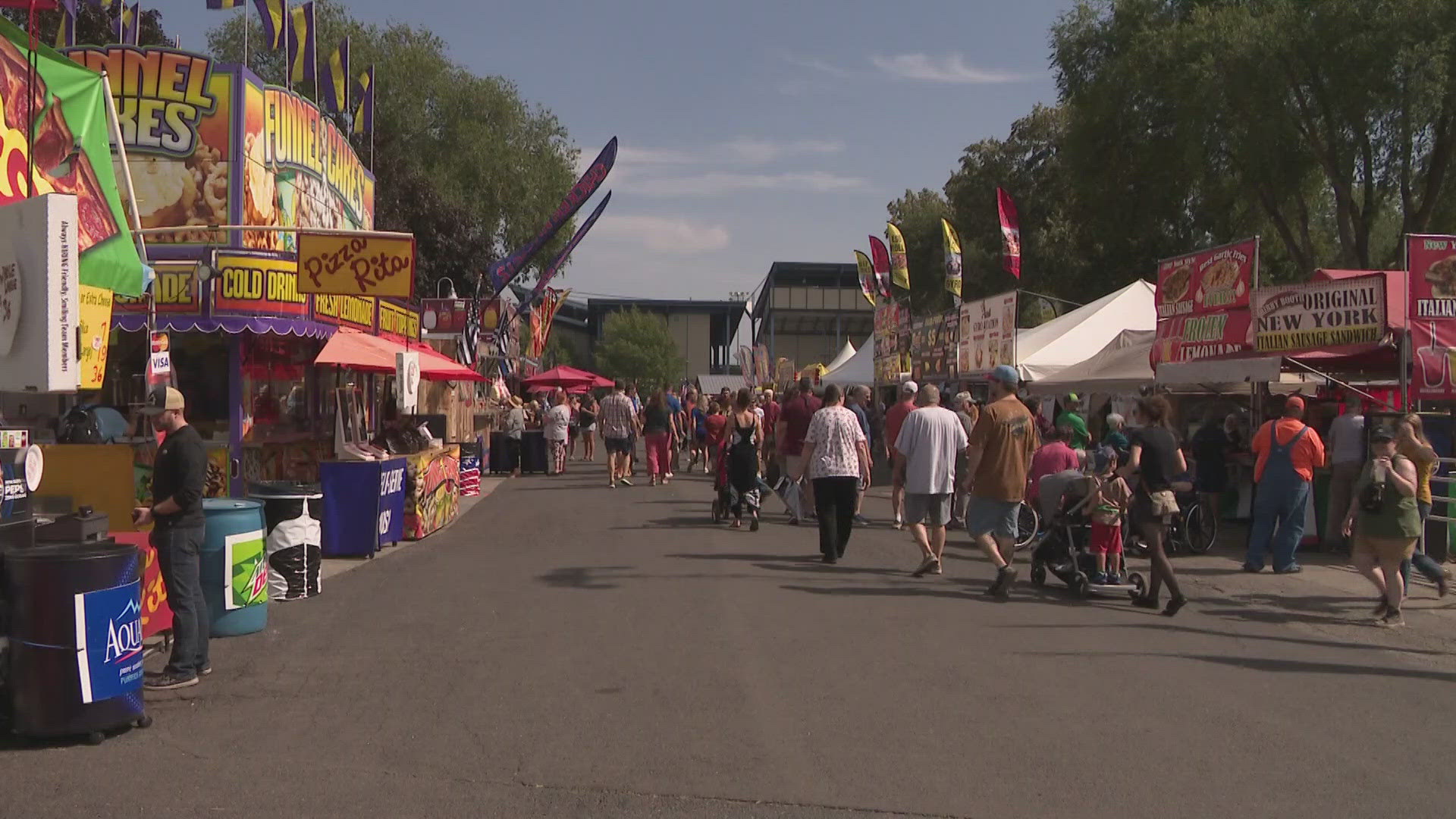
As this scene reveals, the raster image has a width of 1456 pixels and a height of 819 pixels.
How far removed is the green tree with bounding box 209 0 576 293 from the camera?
3666cm

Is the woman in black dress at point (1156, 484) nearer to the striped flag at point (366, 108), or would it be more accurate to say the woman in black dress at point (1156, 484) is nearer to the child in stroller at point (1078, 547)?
the child in stroller at point (1078, 547)

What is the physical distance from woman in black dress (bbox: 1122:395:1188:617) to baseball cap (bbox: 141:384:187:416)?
6.83m

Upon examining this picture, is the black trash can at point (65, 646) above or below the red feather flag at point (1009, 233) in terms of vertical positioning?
below

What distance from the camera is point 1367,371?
1545 centimetres

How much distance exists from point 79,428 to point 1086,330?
56.6 feet

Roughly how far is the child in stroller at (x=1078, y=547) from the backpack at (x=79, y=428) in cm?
858

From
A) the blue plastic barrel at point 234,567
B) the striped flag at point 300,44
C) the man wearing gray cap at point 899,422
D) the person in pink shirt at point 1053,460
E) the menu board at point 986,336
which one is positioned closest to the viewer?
the blue plastic barrel at point 234,567

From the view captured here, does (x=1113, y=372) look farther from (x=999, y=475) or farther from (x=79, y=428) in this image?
(x=79, y=428)

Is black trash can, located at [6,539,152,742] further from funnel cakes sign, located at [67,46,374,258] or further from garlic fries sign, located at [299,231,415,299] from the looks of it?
funnel cakes sign, located at [67,46,374,258]

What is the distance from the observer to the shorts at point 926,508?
432 inches

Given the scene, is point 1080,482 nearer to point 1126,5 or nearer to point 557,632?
point 557,632

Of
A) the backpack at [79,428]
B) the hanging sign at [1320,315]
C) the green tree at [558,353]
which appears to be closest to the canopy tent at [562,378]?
the hanging sign at [1320,315]

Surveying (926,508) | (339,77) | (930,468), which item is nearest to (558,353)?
(339,77)

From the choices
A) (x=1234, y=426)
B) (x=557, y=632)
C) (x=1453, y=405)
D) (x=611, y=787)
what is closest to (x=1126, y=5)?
(x=1234, y=426)
